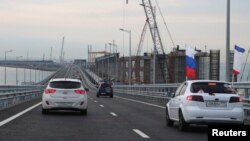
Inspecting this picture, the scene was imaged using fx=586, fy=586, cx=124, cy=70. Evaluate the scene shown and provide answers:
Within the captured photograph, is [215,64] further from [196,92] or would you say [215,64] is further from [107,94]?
[196,92]

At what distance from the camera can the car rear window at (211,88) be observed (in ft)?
55.7

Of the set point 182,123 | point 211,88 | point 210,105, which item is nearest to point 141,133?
point 182,123

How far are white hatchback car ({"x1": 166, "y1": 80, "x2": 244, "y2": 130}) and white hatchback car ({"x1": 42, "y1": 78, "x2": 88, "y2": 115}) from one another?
326 inches

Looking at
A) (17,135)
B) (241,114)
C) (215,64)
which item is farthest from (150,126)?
(215,64)

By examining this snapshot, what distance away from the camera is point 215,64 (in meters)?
105

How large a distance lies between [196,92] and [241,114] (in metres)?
1.41

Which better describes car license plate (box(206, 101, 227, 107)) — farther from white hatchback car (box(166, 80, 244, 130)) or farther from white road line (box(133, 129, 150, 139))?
white road line (box(133, 129, 150, 139))

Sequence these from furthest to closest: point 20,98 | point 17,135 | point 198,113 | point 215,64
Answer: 1. point 215,64
2. point 20,98
3. point 198,113
4. point 17,135

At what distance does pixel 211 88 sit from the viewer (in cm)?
1703

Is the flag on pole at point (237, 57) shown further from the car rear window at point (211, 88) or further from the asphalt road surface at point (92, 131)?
the car rear window at point (211, 88)

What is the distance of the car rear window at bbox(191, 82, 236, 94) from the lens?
55.7 feet

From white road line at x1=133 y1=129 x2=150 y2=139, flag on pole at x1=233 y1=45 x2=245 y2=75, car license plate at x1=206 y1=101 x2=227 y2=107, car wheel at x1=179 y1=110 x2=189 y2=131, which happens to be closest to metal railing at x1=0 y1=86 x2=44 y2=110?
flag on pole at x1=233 y1=45 x2=245 y2=75

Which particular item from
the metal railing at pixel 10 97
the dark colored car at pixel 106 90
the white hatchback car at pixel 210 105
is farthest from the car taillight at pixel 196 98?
the dark colored car at pixel 106 90

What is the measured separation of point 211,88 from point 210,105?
0.65m
